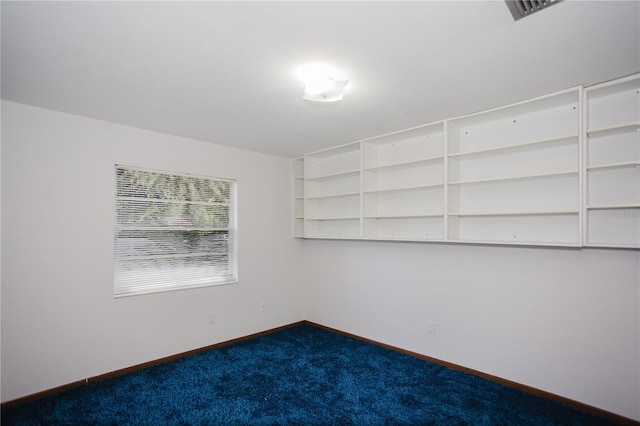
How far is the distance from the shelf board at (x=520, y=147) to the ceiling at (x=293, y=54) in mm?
371

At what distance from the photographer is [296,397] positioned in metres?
2.87

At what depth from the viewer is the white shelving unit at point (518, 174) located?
274cm

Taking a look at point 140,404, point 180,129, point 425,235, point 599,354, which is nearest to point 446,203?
point 425,235

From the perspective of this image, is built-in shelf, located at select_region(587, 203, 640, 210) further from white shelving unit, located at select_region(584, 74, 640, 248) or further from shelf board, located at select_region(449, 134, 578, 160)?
shelf board, located at select_region(449, 134, 578, 160)

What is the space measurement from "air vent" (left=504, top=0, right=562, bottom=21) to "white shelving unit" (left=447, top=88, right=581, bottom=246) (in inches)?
48.2

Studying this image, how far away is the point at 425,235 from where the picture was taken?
367 cm

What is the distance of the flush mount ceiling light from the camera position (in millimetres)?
2289

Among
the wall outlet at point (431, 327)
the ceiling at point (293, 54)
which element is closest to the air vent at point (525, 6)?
the ceiling at point (293, 54)

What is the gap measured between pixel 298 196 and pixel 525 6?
12.1ft

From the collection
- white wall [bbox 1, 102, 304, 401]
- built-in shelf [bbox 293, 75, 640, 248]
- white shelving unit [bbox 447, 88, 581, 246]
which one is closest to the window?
white wall [bbox 1, 102, 304, 401]

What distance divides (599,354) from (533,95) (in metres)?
2.07

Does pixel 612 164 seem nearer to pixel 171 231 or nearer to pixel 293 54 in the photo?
pixel 293 54

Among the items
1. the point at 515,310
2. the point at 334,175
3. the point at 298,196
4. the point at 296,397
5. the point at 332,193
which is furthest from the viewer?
the point at 298,196

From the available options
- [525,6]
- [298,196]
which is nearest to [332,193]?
[298,196]
